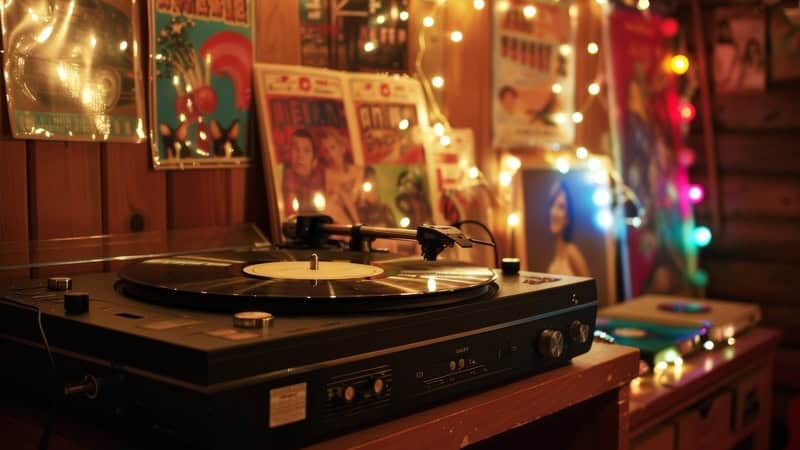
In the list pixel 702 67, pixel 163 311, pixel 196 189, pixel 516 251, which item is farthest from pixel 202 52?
pixel 702 67

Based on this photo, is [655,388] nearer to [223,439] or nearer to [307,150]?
[307,150]

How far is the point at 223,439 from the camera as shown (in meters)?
0.76

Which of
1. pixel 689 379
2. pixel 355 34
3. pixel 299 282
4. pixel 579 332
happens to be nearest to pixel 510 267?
pixel 579 332

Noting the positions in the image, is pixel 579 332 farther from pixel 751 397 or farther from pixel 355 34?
pixel 751 397

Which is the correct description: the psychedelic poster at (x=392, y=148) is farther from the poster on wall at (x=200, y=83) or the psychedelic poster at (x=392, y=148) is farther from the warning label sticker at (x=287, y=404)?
the warning label sticker at (x=287, y=404)

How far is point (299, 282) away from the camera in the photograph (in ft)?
3.28

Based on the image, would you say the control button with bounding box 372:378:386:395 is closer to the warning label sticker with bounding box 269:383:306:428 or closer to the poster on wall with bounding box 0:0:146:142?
the warning label sticker with bounding box 269:383:306:428

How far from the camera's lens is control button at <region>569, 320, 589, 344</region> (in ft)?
3.94

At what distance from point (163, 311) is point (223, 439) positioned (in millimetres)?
210

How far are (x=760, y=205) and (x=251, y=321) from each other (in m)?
2.36

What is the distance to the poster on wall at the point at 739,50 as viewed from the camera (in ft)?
9.09

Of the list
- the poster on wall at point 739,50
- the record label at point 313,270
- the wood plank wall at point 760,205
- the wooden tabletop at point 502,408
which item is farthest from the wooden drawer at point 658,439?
the poster on wall at point 739,50

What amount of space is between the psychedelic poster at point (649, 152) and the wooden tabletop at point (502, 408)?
4.23 feet

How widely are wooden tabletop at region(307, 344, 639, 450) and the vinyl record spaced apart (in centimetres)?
12
